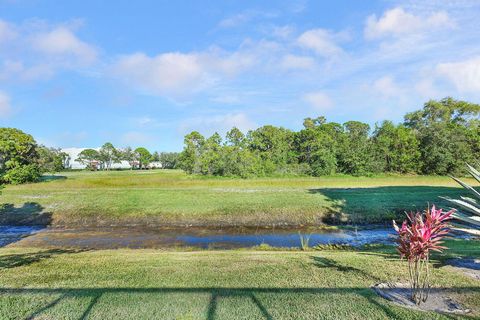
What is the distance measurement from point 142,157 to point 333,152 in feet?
312

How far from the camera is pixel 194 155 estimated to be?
2090 inches

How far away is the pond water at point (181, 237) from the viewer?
54.1ft

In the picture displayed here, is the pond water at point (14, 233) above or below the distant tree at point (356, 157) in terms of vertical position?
below

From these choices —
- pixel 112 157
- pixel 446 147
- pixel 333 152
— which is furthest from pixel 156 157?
pixel 446 147

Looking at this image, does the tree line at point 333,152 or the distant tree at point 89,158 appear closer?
the tree line at point 333,152

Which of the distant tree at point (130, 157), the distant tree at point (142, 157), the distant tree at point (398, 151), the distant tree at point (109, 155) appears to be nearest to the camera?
the distant tree at point (398, 151)

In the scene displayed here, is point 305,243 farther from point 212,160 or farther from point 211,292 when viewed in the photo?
point 212,160

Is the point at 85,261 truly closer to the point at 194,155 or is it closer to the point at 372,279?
the point at 372,279

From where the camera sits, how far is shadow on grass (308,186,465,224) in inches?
856

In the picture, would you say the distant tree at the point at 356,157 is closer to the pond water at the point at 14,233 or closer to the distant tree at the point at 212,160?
the distant tree at the point at 212,160

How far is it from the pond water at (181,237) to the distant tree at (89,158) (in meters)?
104

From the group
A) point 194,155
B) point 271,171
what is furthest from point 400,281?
point 194,155

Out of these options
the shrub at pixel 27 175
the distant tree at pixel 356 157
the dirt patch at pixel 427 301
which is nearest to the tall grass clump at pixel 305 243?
the dirt patch at pixel 427 301

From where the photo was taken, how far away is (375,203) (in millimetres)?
23875
